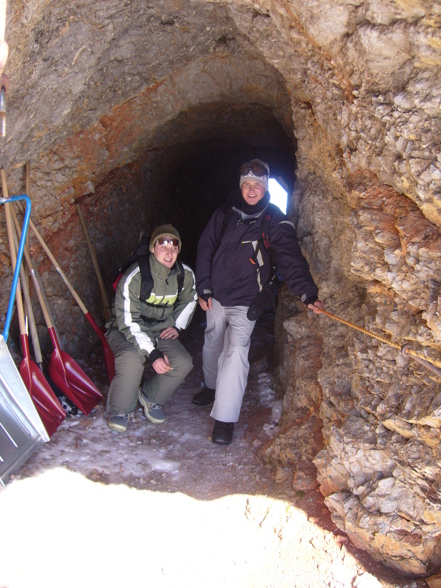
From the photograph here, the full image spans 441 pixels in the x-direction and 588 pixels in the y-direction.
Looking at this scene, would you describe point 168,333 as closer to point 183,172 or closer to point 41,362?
point 41,362

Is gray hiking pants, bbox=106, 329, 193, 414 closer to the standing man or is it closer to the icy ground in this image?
the icy ground

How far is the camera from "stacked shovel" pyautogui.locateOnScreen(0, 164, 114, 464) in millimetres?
3695

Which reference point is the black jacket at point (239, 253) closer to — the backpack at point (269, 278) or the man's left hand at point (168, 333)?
the backpack at point (269, 278)

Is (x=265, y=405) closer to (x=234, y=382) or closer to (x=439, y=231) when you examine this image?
(x=234, y=382)

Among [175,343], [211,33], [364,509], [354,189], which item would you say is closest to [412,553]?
[364,509]

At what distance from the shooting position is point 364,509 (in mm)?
2785

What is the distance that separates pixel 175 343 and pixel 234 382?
2.21ft

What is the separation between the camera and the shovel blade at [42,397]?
12.1ft

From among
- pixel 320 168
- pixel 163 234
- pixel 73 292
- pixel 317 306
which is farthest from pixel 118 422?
pixel 320 168

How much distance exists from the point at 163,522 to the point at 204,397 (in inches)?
59.9

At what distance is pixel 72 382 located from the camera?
4.14m

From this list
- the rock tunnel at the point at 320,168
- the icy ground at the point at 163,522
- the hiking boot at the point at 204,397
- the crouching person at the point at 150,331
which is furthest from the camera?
the hiking boot at the point at 204,397

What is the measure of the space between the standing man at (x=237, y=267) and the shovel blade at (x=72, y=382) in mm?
1086

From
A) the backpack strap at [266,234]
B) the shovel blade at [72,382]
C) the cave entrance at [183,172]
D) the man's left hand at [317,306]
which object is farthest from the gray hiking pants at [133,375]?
the cave entrance at [183,172]
